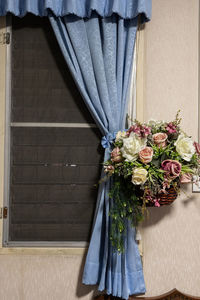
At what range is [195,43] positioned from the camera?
1903 mm

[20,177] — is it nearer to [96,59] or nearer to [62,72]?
[62,72]

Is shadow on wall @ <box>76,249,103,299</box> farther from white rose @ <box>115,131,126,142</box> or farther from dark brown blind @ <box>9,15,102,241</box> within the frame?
white rose @ <box>115,131,126,142</box>

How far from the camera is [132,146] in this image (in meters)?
1.52

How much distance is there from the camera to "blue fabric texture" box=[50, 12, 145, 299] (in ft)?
5.78

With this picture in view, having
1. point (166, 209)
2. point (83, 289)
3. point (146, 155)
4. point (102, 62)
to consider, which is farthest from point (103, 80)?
point (83, 289)

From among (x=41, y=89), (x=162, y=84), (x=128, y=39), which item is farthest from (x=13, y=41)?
(x=162, y=84)

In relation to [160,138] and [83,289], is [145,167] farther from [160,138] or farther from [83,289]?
[83,289]

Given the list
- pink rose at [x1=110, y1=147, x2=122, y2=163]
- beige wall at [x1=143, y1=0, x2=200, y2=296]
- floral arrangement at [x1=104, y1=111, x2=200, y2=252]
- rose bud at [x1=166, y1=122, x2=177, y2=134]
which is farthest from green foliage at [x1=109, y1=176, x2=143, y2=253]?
rose bud at [x1=166, y1=122, x2=177, y2=134]

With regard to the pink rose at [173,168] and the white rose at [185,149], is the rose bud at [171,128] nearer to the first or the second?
the white rose at [185,149]

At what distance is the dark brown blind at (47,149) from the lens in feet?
6.16

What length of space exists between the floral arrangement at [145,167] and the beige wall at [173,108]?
28 centimetres

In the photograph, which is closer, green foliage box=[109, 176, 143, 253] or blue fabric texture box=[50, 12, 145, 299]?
green foliage box=[109, 176, 143, 253]

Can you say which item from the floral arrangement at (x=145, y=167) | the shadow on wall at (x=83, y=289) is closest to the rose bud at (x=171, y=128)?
the floral arrangement at (x=145, y=167)

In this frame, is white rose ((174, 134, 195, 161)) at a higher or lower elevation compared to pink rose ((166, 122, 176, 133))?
lower
